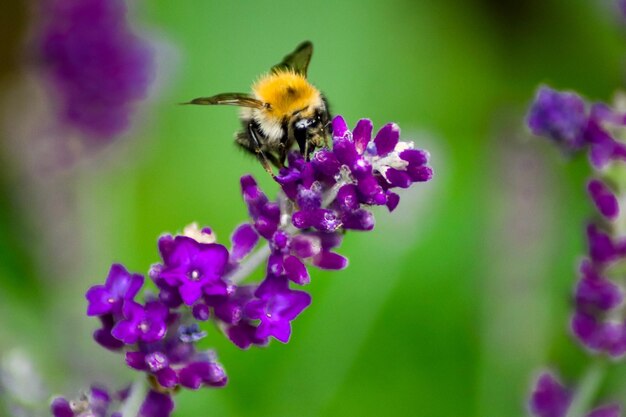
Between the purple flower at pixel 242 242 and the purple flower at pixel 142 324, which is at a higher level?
the purple flower at pixel 242 242

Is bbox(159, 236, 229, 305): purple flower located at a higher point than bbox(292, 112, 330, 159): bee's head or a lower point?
lower

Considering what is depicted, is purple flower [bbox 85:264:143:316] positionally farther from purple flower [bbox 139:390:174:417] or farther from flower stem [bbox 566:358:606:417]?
flower stem [bbox 566:358:606:417]

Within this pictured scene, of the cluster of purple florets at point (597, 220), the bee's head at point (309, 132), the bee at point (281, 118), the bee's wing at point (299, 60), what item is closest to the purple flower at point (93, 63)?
the bee's wing at point (299, 60)

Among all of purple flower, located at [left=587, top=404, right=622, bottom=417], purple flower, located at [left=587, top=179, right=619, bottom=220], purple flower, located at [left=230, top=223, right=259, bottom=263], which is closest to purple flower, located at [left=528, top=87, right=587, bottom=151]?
purple flower, located at [left=587, top=179, right=619, bottom=220]

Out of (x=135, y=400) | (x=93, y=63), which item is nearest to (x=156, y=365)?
(x=135, y=400)

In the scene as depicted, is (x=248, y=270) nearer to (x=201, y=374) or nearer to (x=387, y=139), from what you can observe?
(x=201, y=374)

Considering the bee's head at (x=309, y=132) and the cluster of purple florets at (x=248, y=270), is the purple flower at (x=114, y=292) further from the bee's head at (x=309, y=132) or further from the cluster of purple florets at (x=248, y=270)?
the bee's head at (x=309, y=132)
